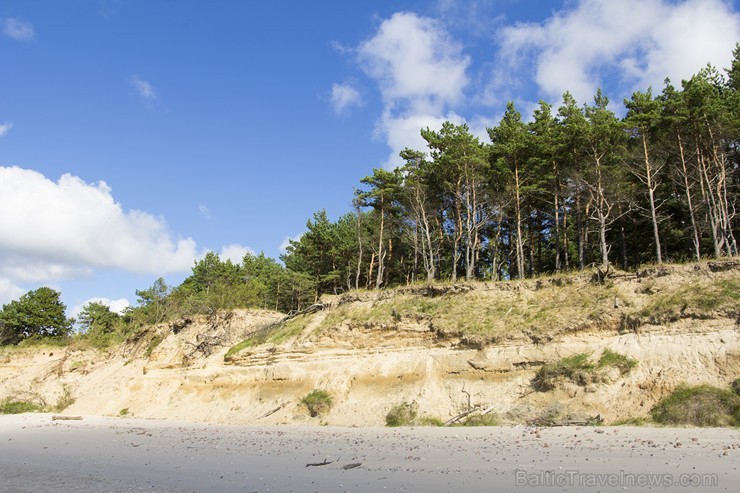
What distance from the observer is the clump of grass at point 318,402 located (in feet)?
75.0

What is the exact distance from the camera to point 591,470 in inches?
348

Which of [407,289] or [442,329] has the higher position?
[407,289]

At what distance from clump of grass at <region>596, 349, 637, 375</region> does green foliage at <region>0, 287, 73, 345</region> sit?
6460cm

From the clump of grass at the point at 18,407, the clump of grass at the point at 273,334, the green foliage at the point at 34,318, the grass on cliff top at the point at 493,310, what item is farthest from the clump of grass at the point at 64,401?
the green foliage at the point at 34,318

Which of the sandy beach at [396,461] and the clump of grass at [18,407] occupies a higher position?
the sandy beach at [396,461]

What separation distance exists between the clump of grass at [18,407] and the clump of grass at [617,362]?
39320 mm

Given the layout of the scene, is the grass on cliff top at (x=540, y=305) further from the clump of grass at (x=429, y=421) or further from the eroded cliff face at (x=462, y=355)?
the clump of grass at (x=429, y=421)

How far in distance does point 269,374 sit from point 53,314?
50.1 metres

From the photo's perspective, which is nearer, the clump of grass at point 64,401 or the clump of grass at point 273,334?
the clump of grass at point 273,334

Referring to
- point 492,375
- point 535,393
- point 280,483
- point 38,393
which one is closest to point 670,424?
point 535,393

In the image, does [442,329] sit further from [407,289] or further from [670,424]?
[670,424]

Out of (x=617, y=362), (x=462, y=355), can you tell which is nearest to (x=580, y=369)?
(x=617, y=362)

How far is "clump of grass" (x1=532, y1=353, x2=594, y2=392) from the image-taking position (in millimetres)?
18688

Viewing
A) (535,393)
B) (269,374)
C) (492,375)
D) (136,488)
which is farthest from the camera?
(269,374)
